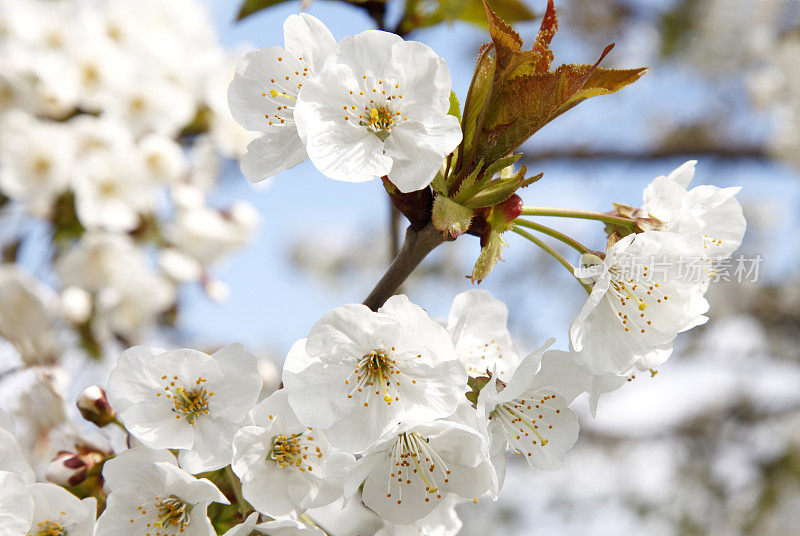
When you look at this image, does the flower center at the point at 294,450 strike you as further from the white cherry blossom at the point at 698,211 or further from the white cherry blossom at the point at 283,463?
the white cherry blossom at the point at 698,211

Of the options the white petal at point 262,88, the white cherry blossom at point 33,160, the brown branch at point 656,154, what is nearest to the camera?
the white petal at point 262,88

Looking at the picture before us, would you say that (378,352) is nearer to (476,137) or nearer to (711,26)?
(476,137)

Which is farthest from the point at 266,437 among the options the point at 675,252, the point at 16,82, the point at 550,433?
the point at 16,82

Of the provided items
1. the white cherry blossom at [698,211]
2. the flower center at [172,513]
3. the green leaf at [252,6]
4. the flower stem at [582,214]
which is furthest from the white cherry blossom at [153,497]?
the green leaf at [252,6]

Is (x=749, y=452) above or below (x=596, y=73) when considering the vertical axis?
below

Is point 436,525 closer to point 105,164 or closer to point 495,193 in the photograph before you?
point 495,193

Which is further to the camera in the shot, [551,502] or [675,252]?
[551,502]

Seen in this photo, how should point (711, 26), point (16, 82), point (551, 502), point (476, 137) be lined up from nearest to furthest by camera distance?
point (476, 137) → point (16, 82) → point (711, 26) → point (551, 502)
